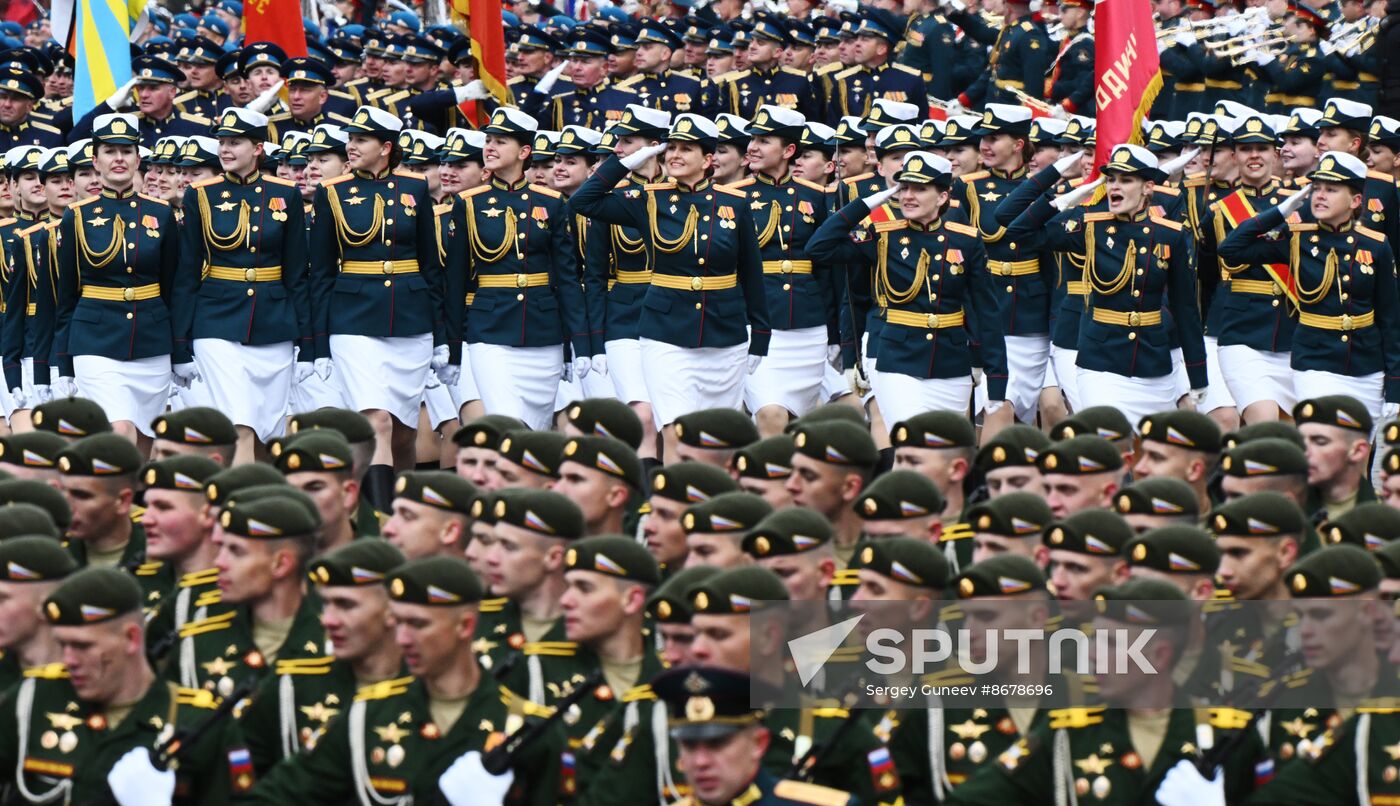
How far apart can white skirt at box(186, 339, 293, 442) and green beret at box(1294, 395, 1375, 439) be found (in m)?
6.33

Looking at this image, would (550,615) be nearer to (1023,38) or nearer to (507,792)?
(507,792)

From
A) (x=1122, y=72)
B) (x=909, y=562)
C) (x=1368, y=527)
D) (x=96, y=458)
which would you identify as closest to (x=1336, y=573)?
(x=1368, y=527)

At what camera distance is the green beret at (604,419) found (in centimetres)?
1296

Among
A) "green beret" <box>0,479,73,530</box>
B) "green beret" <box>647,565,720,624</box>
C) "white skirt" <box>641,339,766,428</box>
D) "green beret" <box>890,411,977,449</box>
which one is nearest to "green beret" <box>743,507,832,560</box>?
"green beret" <box>647,565,720,624</box>

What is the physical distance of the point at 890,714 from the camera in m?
9.65

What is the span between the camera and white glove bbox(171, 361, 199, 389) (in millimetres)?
16734

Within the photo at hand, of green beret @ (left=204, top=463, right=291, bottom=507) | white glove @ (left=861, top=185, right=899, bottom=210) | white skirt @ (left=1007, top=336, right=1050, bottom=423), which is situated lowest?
white skirt @ (left=1007, top=336, right=1050, bottom=423)

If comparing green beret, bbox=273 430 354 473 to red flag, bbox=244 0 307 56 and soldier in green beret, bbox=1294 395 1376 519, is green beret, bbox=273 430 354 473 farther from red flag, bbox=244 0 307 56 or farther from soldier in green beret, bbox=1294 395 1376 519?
red flag, bbox=244 0 307 56

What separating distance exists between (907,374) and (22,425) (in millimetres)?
5584

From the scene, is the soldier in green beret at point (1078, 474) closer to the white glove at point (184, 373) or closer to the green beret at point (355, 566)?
the green beret at point (355, 566)

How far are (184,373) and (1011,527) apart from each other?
7.38 metres

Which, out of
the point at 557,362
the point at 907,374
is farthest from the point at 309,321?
the point at 907,374

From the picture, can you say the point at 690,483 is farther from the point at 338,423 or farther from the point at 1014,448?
the point at 338,423

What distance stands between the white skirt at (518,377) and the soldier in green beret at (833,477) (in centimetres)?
483
